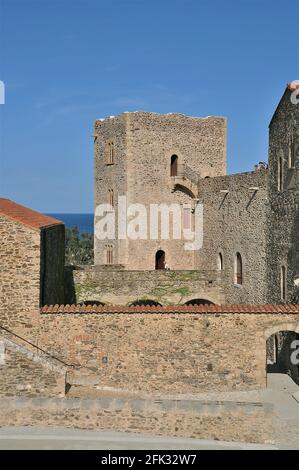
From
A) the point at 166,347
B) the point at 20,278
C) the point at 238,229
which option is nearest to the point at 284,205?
the point at 238,229

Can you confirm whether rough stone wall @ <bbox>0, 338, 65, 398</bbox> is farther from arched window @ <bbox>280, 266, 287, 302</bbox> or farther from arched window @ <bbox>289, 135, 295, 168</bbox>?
arched window @ <bbox>289, 135, 295, 168</bbox>

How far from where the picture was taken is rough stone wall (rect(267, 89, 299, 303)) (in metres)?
18.5

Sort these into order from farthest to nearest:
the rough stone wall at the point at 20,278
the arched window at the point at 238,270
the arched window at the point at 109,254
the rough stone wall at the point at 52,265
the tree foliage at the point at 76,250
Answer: the tree foliage at the point at 76,250 → the arched window at the point at 109,254 → the arched window at the point at 238,270 → the rough stone wall at the point at 52,265 → the rough stone wall at the point at 20,278

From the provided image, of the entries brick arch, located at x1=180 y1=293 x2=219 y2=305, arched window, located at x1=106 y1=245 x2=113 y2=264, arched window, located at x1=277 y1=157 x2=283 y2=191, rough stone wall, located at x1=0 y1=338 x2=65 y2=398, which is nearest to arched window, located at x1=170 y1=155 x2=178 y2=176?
arched window, located at x1=106 y1=245 x2=113 y2=264

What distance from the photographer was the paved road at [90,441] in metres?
13.0

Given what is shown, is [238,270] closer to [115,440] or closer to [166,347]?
[166,347]

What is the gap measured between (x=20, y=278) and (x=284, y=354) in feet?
28.8

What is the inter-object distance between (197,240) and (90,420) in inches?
692

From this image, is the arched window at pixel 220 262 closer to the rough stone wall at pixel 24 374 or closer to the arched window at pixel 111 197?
the arched window at pixel 111 197

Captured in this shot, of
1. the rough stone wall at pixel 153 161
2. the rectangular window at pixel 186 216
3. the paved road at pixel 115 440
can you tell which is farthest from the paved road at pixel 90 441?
the rectangular window at pixel 186 216

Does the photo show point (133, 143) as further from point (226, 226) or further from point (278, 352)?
point (278, 352)

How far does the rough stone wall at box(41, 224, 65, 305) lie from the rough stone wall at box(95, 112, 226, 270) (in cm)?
846

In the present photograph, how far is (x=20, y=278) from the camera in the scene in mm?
16078

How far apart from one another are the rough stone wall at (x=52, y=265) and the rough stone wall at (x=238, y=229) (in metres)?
7.33
